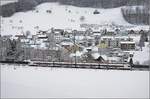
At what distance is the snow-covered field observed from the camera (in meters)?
3.20

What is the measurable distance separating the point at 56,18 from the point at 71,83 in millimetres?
1654

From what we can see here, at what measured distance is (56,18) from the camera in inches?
191

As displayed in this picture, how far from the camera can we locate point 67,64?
4.12 metres

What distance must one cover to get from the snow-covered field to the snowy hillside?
0.89m

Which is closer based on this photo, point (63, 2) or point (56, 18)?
point (56, 18)

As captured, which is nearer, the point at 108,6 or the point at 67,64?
the point at 67,64

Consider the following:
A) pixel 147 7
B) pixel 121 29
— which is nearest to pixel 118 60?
pixel 121 29

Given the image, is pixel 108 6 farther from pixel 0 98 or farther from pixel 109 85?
pixel 0 98

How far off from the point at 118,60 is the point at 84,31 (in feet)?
2.54

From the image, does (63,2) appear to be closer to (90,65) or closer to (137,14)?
(137,14)

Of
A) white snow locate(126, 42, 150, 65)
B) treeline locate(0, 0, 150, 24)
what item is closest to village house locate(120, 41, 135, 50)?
Answer: white snow locate(126, 42, 150, 65)

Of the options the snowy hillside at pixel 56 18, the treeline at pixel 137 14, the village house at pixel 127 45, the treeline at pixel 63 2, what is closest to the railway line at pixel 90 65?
the village house at pixel 127 45

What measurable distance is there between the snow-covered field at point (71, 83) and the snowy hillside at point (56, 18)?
894 millimetres

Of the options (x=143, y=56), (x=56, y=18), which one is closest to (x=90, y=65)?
(x=143, y=56)
